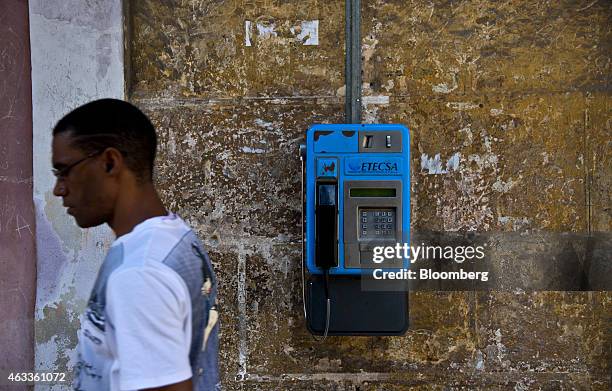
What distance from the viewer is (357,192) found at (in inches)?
118

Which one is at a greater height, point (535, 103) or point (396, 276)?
point (535, 103)

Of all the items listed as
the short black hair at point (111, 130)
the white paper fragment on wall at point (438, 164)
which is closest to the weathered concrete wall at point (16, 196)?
the white paper fragment on wall at point (438, 164)

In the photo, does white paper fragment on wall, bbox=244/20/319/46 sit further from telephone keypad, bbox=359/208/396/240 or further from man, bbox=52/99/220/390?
man, bbox=52/99/220/390

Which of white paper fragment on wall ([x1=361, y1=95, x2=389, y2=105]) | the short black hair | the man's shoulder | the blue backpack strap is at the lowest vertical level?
the blue backpack strap

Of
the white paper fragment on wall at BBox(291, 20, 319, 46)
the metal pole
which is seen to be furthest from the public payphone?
the white paper fragment on wall at BBox(291, 20, 319, 46)

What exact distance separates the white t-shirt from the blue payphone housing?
1.67 m

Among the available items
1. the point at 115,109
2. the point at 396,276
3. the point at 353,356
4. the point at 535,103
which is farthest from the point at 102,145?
the point at 535,103

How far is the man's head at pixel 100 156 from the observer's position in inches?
58.5

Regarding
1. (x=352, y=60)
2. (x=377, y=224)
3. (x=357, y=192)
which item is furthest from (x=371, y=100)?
(x=377, y=224)

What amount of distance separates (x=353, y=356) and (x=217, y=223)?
944mm

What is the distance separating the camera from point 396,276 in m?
3.15

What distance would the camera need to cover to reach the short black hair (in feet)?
4.87

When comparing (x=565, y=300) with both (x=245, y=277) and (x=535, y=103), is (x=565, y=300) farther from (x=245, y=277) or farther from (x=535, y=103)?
(x=245, y=277)

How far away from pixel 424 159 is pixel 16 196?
2.04 meters
